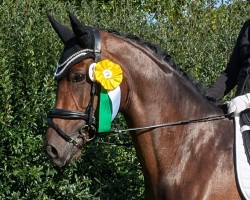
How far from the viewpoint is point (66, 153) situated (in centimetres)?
439

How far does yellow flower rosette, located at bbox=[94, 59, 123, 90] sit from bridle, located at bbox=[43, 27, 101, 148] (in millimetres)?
63

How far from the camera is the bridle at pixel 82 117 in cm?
435

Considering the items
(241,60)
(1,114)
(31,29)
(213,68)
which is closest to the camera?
(241,60)

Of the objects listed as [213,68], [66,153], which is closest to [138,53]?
[66,153]

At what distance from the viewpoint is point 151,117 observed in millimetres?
4574

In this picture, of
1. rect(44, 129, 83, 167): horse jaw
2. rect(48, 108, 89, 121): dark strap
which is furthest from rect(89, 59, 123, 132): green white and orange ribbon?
rect(44, 129, 83, 167): horse jaw

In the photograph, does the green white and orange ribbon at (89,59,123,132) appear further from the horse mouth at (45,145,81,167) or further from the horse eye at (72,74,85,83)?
the horse mouth at (45,145,81,167)

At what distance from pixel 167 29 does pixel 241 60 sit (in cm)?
273

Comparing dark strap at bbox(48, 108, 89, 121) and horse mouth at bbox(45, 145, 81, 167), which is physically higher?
dark strap at bbox(48, 108, 89, 121)

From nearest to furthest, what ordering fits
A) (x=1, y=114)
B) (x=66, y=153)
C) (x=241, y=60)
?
(x=66, y=153), (x=241, y=60), (x=1, y=114)

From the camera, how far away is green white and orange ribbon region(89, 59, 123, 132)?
439cm

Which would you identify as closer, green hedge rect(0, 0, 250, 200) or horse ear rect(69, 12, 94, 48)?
horse ear rect(69, 12, 94, 48)

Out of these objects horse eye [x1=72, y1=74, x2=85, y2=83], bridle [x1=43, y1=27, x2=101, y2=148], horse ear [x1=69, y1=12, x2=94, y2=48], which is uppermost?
horse ear [x1=69, y1=12, x2=94, y2=48]

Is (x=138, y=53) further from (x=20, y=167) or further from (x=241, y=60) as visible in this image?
(x=20, y=167)
